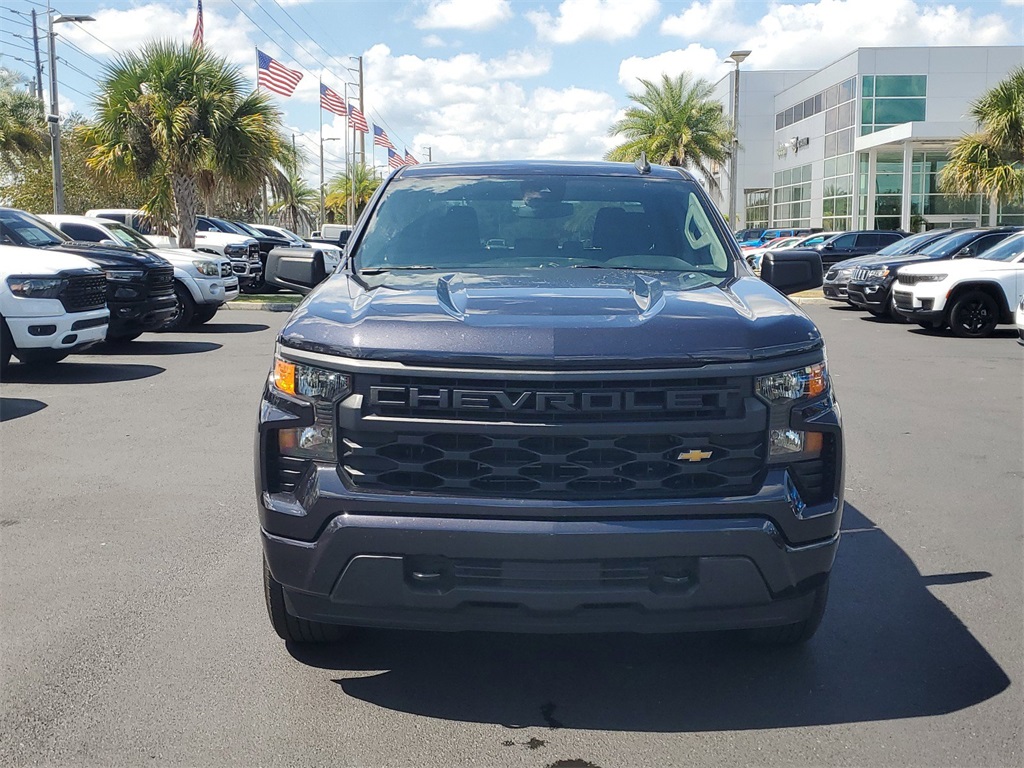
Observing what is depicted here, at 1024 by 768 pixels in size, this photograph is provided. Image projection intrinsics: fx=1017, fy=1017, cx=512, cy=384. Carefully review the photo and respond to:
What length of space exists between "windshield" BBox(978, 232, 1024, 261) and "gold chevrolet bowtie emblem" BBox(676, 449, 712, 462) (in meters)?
14.3

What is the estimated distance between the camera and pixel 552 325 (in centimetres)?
313

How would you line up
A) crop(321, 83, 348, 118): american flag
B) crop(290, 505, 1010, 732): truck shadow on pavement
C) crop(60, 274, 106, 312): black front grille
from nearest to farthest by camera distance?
crop(290, 505, 1010, 732): truck shadow on pavement < crop(60, 274, 106, 312): black front grille < crop(321, 83, 348, 118): american flag

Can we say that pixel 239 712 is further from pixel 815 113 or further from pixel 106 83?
pixel 815 113

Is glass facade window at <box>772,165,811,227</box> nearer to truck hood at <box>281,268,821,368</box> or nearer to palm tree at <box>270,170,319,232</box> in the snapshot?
palm tree at <box>270,170,319,232</box>

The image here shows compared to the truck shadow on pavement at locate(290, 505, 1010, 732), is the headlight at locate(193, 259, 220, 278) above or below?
above

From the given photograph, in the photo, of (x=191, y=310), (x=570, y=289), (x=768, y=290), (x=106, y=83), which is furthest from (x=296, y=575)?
(x=106, y=83)

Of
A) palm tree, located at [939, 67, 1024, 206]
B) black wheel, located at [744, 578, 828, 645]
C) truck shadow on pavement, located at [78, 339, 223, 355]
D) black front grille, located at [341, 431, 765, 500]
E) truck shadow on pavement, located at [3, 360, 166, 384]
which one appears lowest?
black wheel, located at [744, 578, 828, 645]

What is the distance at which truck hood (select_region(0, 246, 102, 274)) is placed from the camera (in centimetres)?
1023

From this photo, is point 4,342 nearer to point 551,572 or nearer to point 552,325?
point 552,325

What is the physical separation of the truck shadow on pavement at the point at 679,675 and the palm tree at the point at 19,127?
44.7 metres

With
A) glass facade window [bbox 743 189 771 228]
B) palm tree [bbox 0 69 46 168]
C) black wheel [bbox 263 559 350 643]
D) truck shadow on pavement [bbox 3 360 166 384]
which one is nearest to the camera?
black wheel [bbox 263 559 350 643]

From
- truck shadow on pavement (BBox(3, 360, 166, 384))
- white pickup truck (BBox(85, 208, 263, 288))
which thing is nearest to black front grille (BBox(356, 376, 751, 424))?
truck shadow on pavement (BBox(3, 360, 166, 384))

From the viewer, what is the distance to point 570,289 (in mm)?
3633

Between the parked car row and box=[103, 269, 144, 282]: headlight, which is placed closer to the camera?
box=[103, 269, 144, 282]: headlight
